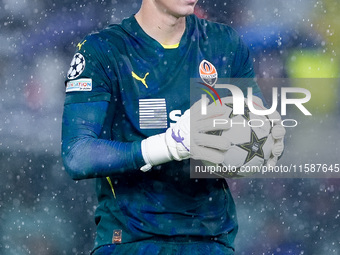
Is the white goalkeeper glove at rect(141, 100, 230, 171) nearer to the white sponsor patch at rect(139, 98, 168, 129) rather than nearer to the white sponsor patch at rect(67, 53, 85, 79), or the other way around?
the white sponsor patch at rect(139, 98, 168, 129)

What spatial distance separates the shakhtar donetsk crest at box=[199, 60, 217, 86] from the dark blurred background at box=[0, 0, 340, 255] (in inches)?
97.9

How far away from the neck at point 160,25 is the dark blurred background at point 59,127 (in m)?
2.59

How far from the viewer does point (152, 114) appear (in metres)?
3.52

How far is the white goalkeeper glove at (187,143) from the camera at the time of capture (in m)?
3.21

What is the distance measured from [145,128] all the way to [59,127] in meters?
2.99

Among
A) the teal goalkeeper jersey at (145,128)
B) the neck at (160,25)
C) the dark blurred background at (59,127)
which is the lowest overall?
the dark blurred background at (59,127)

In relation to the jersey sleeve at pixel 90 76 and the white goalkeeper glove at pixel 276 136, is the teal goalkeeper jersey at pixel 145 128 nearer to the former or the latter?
the jersey sleeve at pixel 90 76

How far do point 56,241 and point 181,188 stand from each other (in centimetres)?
290

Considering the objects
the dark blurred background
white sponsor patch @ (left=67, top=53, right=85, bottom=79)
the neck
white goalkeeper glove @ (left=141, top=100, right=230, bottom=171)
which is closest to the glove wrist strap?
white goalkeeper glove @ (left=141, top=100, right=230, bottom=171)

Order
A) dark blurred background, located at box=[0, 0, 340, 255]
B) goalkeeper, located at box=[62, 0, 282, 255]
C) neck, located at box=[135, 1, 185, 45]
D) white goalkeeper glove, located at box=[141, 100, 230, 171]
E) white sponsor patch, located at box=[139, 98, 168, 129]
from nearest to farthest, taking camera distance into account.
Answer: white goalkeeper glove, located at box=[141, 100, 230, 171] → goalkeeper, located at box=[62, 0, 282, 255] → white sponsor patch, located at box=[139, 98, 168, 129] → neck, located at box=[135, 1, 185, 45] → dark blurred background, located at box=[0, 0, 340, 255]

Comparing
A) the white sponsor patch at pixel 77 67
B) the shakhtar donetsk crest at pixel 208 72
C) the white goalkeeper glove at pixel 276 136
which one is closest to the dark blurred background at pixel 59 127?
the shakhtar donetsk crest at pixel 208 72

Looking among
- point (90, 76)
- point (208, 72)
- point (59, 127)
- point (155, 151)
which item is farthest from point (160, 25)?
point (59, 127)

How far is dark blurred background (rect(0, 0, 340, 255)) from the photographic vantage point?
20.1ft

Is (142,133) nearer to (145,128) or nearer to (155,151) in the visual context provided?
(145,128)
